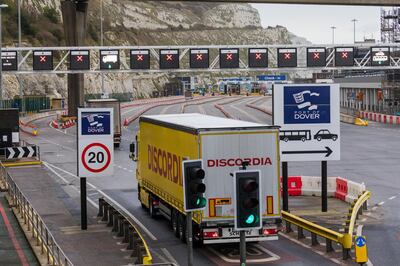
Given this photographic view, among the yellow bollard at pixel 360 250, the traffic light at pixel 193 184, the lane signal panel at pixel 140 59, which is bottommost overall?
the yellow bollard at pixel 360 250

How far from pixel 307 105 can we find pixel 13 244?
11.1 m

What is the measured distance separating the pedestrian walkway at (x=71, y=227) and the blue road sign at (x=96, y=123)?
3.03 m

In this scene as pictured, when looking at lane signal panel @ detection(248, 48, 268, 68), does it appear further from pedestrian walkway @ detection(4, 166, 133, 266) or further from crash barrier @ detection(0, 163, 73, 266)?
crash barrier @ detection(0, 163, 73, 266)

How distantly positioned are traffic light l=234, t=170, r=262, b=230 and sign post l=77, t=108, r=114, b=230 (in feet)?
42.9

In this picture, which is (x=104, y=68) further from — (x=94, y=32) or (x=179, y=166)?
(x=94, y=32)

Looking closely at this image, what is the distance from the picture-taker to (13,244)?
23953 mm

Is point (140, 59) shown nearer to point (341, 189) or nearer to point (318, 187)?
point (318, 187)

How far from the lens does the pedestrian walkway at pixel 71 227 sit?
2167cm

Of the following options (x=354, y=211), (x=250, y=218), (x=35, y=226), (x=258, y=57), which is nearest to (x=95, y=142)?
(x=35, y=226)

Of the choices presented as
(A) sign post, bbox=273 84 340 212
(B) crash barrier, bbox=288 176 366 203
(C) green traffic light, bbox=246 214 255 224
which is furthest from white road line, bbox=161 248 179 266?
(B) crash barrier, bbox=288 176 366 203

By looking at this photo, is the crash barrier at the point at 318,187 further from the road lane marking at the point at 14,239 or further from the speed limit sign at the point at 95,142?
the road lane marking at the point at 14,239

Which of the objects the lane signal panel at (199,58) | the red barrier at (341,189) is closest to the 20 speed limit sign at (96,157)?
the red barrier at (341,189)

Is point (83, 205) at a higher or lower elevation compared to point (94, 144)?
lower

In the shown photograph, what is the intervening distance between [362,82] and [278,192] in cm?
9319
